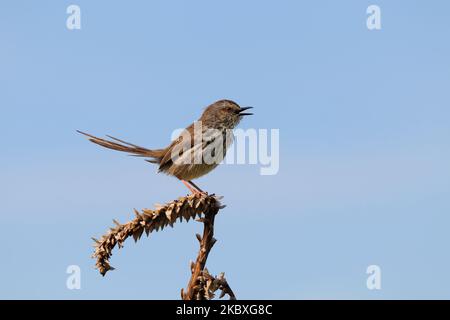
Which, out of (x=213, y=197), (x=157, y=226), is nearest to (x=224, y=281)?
(x=157, y=226)

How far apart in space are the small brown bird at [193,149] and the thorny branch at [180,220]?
12.8 feet

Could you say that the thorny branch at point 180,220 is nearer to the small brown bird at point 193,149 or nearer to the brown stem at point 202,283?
the brown stem at point 202,283

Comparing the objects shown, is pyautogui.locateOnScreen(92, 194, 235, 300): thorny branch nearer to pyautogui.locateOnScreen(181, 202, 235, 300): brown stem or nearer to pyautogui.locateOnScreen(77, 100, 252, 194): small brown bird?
pyautogui.locateOnScreen(181, 202, 235, 300): brown stem

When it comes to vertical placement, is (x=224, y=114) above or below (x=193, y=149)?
above

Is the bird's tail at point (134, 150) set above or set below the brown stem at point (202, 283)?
above

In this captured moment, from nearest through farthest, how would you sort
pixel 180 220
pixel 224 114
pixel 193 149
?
pixel 180 220 < pixel 193 149 < pixel 224 114

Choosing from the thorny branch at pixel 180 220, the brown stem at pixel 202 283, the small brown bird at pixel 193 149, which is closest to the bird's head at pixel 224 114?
the small brown bird at pixel 193 149

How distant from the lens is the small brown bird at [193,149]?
9.34m

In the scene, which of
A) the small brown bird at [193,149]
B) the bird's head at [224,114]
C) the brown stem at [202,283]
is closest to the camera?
the brown stem at [202,283]

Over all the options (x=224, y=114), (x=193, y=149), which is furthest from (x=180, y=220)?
(x=224, y=114)

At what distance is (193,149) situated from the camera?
31.0 feet

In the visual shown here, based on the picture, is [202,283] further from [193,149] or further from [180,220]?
[193,149]

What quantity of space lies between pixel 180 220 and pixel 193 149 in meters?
4.51
